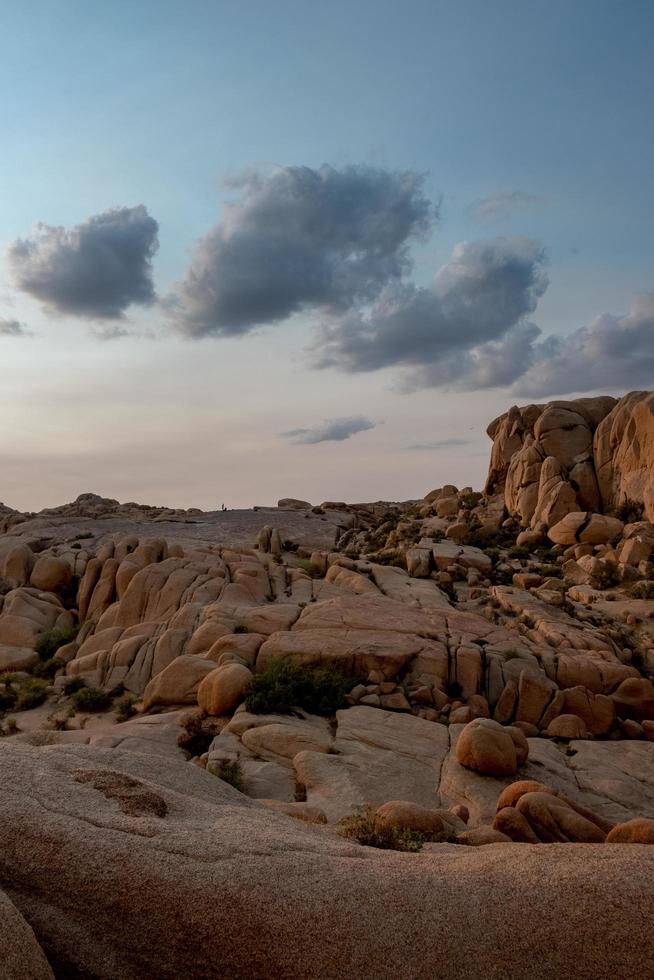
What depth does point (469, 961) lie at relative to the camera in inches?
242

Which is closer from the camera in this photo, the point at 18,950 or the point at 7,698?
the point at 18,950

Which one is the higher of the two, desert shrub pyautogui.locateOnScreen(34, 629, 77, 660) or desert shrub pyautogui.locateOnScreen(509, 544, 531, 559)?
desert shrub pyautogui.locateOnScreen(509, 544, 531, 559)

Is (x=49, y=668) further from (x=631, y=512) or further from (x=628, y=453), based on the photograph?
(x=628, y=453)

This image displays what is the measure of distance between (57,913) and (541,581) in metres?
32.4

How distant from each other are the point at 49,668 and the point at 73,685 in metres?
3.76

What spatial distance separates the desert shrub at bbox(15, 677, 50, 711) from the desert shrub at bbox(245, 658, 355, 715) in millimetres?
9491

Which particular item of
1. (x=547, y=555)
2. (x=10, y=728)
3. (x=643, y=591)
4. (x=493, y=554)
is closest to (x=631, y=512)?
(x=547, y=555)

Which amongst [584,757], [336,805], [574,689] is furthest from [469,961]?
[574,689]

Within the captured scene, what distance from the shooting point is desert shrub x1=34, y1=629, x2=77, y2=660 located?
3145cm

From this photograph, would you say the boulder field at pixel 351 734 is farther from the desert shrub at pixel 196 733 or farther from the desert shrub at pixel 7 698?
the desert shrub at pixel 7 698

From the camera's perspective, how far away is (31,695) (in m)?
25.5

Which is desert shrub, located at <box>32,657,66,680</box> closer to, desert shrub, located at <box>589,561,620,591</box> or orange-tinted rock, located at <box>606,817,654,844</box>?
orange-tinted rock, located at <box>606,817,654,844</box>

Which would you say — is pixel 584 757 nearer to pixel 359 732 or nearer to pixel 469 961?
pixel 359 732

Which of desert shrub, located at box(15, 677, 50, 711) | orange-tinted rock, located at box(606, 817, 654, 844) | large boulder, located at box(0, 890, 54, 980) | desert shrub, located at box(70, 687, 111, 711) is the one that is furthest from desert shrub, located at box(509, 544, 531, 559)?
large boulder, located at box(0, 890, 54, 980)
